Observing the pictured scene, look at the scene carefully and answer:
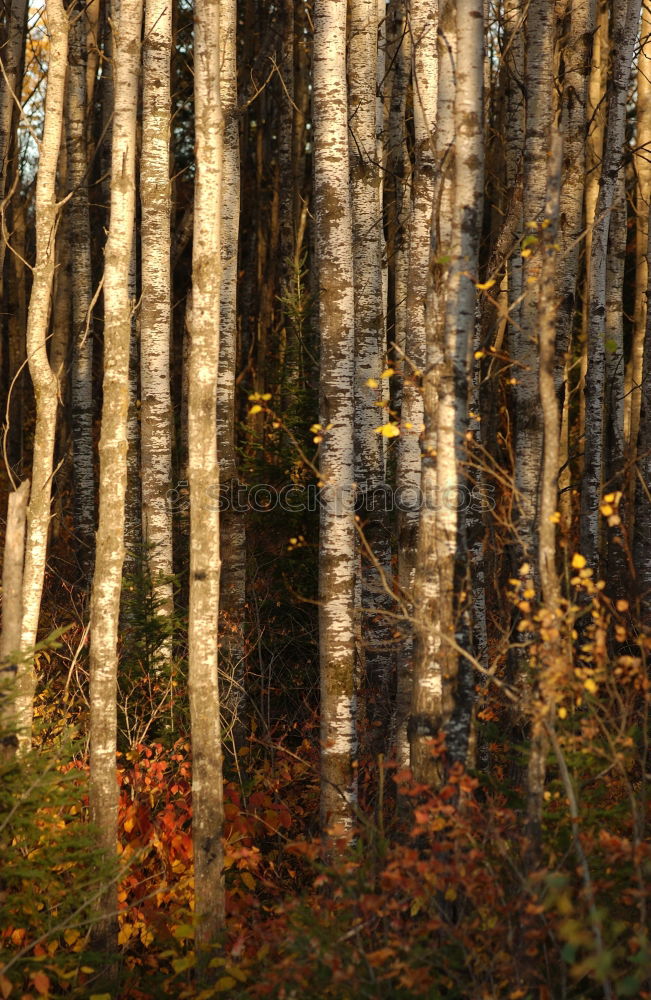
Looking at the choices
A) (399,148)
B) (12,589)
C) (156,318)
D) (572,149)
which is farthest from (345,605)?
(399,148)

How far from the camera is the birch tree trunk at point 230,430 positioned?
856 cm

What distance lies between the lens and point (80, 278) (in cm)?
1155

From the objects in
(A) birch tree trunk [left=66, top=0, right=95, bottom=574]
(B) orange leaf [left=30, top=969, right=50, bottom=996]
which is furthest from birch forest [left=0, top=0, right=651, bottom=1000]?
(A) birch tree trunk [left=66, top=0, right=95, bottom=574]

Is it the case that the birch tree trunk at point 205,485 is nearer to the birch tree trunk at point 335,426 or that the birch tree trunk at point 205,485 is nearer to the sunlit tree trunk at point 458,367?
the birch tree trunk at point 335,426

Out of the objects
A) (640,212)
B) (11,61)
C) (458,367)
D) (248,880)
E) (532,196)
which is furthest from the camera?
(640,212)

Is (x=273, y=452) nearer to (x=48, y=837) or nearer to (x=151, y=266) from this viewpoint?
(x=151, y=266)

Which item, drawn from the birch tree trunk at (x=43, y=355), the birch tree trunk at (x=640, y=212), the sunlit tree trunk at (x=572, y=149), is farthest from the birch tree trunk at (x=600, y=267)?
the birch tree trunk at (x=43, y=355)

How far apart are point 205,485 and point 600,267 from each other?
17.4 feet

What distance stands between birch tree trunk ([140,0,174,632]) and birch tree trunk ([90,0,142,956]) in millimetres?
922

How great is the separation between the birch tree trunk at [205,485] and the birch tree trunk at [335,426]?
742 millimetres

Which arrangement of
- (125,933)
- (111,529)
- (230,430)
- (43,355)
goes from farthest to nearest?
(230,430)
(43,355)
(125,933)
(111,529)

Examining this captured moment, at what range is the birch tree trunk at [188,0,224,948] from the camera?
6.04 meters

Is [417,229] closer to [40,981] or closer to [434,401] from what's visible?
[434,401]

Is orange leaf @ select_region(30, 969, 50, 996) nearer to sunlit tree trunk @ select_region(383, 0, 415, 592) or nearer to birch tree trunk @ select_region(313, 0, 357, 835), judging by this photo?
birch tree trunk @ select_region(313, 0, 357, 835)
